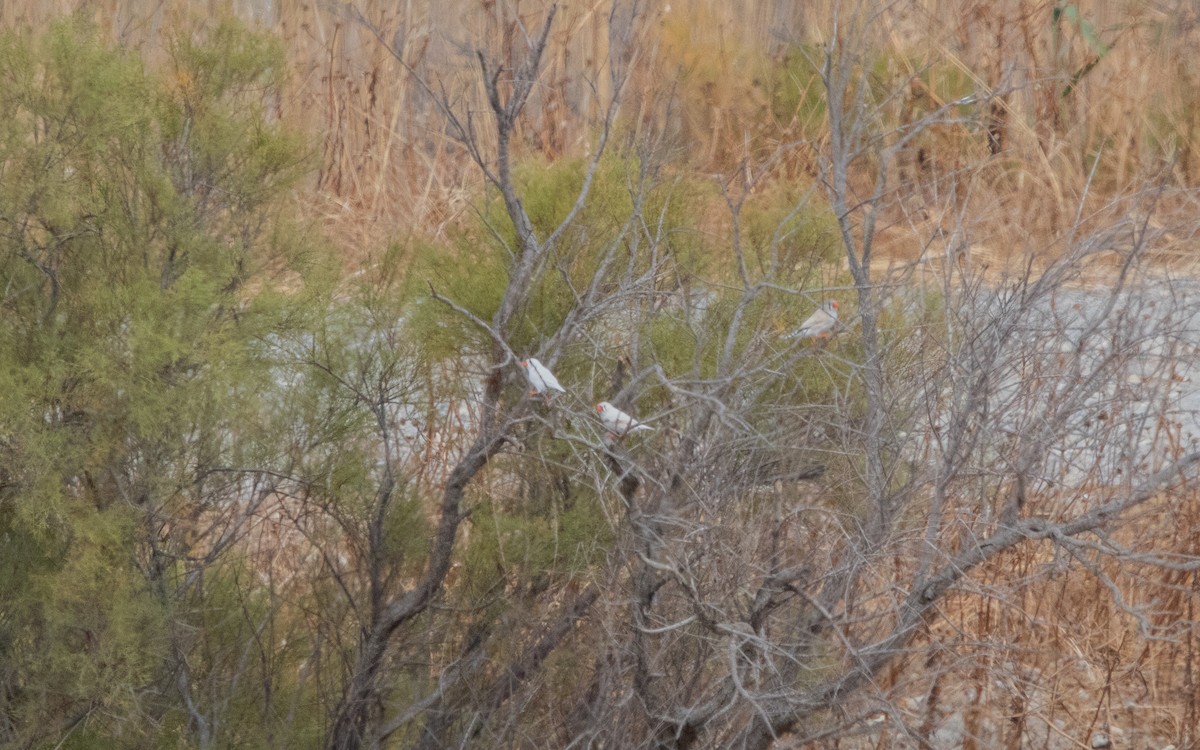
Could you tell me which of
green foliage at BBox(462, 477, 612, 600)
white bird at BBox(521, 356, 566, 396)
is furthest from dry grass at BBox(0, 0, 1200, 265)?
white bird at BBox(521, 356, 566, 396)

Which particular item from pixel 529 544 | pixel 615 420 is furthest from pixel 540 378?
pixel 529 544

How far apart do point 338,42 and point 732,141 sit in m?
1.97

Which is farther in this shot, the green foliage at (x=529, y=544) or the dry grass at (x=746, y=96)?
the dry grass at (x=746, y=96)

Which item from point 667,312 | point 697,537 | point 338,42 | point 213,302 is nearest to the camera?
point 697,537

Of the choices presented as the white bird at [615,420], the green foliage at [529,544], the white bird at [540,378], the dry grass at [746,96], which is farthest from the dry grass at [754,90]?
the white bird at [615,420]

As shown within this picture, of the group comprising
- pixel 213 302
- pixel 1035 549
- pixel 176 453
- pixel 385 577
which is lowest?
pixel 1035 549

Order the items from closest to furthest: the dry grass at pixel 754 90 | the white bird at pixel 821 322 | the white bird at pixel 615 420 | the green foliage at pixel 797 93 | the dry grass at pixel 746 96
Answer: the white bird at pixel 615 420
the white bird at pixel 821 322
the dry grass at pixel 746 96
the dry grass at pixel 754 90
the green foliage at pixel 797 93

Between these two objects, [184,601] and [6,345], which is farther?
[184,601]

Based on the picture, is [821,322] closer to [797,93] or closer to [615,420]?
[615,420]

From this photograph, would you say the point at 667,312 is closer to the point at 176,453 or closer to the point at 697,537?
the point at 697,537

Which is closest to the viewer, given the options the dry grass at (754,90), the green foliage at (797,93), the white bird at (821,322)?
the white bird at (821,322)

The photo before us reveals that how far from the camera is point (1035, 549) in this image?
407cm

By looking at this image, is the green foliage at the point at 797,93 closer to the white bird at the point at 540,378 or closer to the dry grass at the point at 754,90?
the dry grass at the point at 754,90

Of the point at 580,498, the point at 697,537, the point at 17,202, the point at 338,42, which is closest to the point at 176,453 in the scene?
the point at 17,202
